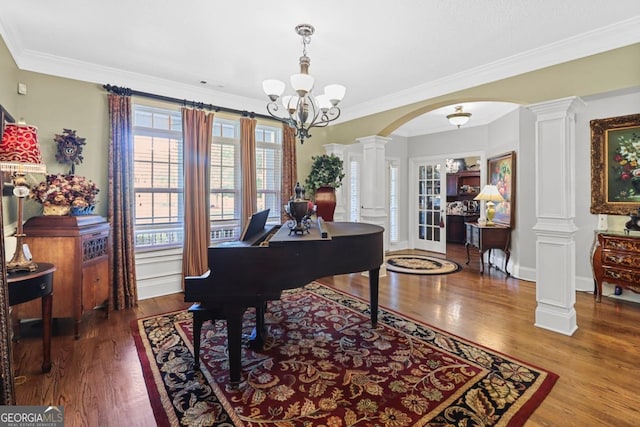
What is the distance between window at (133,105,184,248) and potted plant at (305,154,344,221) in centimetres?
197

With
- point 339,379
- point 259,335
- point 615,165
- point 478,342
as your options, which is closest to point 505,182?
point 615,165

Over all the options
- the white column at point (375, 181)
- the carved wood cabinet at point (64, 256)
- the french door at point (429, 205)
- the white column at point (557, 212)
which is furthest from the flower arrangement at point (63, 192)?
the french door at point (429, 205)

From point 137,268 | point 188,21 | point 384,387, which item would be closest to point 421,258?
point 384,387

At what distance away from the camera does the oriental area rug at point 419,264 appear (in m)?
5.18

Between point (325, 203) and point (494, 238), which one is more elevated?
point (325, 203)

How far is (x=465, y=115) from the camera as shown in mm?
5125

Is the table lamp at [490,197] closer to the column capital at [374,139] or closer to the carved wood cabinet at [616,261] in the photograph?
the carved wood cabinet at [616,261]

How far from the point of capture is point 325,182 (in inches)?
191

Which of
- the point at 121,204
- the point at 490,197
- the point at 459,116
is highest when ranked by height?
the point at 459,116

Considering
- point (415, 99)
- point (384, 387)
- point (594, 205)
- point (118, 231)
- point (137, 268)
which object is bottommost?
point (384, 387)

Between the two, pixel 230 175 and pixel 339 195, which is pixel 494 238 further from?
pixel 230 175

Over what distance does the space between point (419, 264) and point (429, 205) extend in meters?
1.94

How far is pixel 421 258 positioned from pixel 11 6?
6.39m

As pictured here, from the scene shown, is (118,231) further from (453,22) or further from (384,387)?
(453,22)
